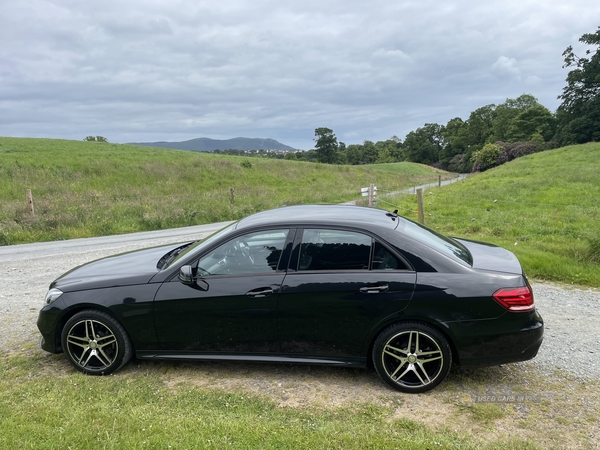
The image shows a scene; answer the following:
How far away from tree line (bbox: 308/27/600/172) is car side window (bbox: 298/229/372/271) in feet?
199

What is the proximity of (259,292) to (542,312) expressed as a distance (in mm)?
3656

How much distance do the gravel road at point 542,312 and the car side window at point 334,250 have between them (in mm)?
2007

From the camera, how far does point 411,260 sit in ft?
11.2

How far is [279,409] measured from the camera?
3.13 metres

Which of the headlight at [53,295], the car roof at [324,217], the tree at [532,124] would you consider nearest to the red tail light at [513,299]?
the car roof at [324,217]

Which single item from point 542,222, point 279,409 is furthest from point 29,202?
point 542,222

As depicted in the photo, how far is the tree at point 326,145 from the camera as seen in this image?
4134 inches

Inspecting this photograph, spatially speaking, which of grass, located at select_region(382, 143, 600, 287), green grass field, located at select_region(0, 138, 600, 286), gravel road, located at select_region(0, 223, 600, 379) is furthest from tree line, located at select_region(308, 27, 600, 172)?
gravel road, located at select_region(0, 223, 600, 379)

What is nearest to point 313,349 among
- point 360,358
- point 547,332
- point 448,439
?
point 360,358

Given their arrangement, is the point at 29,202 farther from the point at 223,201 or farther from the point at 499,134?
the point at 499,134

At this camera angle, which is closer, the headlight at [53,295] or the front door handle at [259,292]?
the front door handle at [259,292]

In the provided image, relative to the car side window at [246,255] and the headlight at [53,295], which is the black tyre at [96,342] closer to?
the headlight at [53,295]

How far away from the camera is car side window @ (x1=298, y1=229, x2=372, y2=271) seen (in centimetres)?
347

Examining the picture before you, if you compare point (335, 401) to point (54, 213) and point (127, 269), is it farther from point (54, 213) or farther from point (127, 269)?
point (54, 213)
